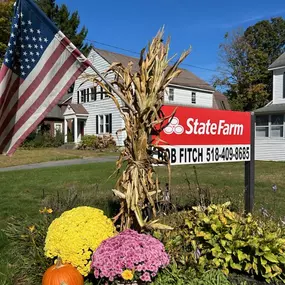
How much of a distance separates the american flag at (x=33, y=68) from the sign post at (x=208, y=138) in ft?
3.78

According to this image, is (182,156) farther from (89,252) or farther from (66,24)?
(66,24)

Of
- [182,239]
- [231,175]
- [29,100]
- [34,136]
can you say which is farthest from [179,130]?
[34,136]

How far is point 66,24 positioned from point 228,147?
40129mm

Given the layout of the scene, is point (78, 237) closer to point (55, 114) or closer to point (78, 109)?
point (78, 109)

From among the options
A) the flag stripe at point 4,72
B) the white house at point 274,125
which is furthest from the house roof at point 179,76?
the flag stripe at point 4,72

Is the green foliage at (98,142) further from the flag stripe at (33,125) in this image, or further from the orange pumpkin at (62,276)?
the orange pumpkin at (62,276)

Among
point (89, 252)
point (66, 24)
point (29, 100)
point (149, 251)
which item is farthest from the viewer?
point (66, 24)

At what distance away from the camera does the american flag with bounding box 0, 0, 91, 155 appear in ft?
11.2

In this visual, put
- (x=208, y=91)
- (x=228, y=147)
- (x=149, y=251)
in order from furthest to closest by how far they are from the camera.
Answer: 1. (x=208, y=91)
2. (x=228, y=147)
3. (x=149, y=251)

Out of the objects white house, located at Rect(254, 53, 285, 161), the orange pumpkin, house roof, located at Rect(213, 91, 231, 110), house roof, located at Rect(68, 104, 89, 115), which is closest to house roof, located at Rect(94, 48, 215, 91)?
house roof, located at Rect(68, 104, 89, 115)

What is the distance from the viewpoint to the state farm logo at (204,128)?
13.7 feet

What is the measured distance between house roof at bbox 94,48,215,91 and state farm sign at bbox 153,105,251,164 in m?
21.7

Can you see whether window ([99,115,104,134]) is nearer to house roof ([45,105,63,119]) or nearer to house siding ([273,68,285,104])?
house roof ([45,105,63,119])

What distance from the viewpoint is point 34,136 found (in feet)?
93.8
